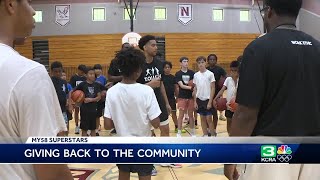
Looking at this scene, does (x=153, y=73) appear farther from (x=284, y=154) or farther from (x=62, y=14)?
(x=62, y=14)

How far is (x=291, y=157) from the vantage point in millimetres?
1695

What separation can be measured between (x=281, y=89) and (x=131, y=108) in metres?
1.28

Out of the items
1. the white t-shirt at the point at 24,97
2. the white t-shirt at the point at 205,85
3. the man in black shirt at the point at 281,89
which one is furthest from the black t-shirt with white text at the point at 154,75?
the white t-shirt at the point at 24,97

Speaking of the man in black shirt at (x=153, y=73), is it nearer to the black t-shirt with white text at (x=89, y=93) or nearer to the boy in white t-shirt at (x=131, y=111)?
the boy in white t-shirt at (x=131, y=111)

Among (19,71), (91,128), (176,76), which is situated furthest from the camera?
(176,76)

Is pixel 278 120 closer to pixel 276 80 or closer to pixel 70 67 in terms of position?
pixel 276 80

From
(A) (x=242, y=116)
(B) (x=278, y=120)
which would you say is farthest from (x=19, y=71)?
(B) (x=278, y=120)

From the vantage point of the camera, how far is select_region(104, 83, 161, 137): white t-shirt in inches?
106

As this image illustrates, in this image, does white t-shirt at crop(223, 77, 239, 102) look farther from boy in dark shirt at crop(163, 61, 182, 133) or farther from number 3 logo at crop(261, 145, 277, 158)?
number 3 logo at crop(261, 145, 277, 158)

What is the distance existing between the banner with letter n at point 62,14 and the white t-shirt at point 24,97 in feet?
24.8

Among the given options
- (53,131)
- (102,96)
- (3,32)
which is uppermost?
(3,32)

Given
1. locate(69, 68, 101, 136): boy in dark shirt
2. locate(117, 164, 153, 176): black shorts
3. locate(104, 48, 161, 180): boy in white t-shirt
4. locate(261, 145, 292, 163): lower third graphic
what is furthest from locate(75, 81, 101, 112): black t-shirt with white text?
locate(261, 145, 292, 163): lower third graphic

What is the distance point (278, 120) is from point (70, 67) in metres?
11.3

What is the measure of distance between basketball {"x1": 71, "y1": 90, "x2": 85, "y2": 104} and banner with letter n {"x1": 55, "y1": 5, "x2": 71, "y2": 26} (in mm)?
2957
